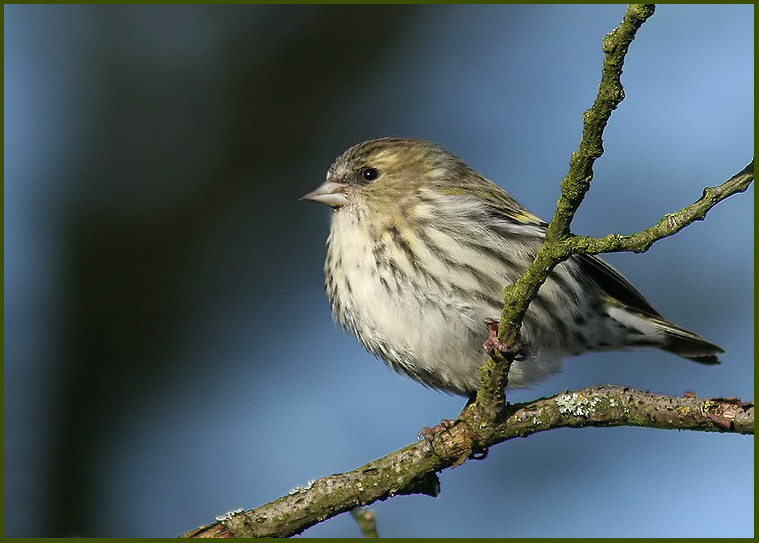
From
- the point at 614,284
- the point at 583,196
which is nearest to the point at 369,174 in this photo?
the point at 614,284

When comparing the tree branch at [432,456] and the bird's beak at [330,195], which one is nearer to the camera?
the tree branch at [432,456]

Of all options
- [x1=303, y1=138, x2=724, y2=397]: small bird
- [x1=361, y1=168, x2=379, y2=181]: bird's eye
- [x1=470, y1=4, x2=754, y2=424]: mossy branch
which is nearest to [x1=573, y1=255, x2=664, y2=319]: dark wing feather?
[x1=303, y1=138, x2=724, y2=397]: small bird

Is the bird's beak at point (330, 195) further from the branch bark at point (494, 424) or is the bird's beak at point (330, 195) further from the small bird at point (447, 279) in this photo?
the branch bark at point (494, 424)

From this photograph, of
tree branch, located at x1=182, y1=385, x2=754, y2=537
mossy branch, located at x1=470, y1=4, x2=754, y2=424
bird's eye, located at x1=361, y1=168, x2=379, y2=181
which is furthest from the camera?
bird's eye, located at x1=361, y1=168, x2=379, y2=181

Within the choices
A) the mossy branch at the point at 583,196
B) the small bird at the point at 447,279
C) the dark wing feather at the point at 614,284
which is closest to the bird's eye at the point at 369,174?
the small bird at the point at 447,279

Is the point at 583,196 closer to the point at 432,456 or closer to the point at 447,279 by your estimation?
the point at 432,456

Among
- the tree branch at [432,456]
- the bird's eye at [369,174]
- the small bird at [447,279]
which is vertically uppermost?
the bird's eye at [369,174]

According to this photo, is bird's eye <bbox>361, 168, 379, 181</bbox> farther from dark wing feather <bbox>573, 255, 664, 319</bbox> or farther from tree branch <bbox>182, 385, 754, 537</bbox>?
tree branch <bbox>182, 385, 754, 537</bbox>

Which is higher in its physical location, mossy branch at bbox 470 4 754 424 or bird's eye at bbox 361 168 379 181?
bird's eye at bbox 361 168 379 181

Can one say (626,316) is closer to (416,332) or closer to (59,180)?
(416,332)
